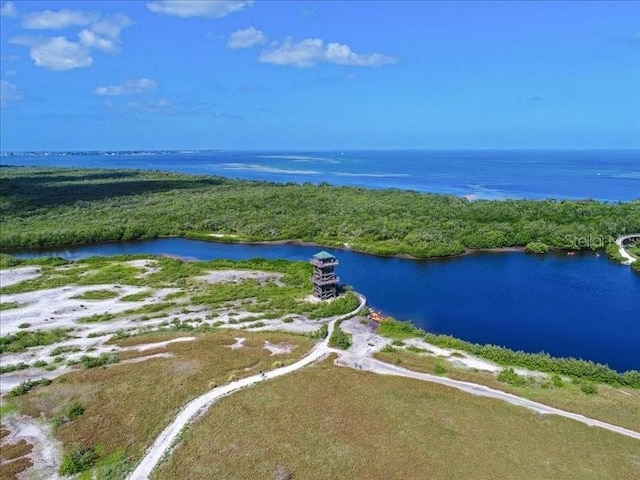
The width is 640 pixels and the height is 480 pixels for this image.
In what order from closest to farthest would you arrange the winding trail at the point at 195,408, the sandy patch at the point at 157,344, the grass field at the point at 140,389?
the winding trail at the point at 195,408
the grass field at the point at 140,389
the sandy patch at the point at 157,344

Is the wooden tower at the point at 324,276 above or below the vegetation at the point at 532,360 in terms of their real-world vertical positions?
above

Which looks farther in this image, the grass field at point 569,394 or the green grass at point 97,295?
the green grass at point 97,295

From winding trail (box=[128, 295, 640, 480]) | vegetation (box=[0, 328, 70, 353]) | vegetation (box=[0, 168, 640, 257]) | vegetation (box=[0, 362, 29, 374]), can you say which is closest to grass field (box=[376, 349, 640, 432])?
winding trail (box=[128, 295, 640, 480])

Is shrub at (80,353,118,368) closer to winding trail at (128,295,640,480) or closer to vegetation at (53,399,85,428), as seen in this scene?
vegetation at (53,399,85,428)

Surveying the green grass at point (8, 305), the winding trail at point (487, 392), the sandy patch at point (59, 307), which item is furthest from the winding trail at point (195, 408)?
the green grass at point (8, 305)

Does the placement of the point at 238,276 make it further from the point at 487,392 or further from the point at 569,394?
the point at 569,394

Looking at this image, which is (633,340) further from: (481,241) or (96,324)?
(96,324)

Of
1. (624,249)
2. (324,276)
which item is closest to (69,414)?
(324,276)

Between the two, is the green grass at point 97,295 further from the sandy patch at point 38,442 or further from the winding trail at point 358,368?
the winding trail at point 358,368
